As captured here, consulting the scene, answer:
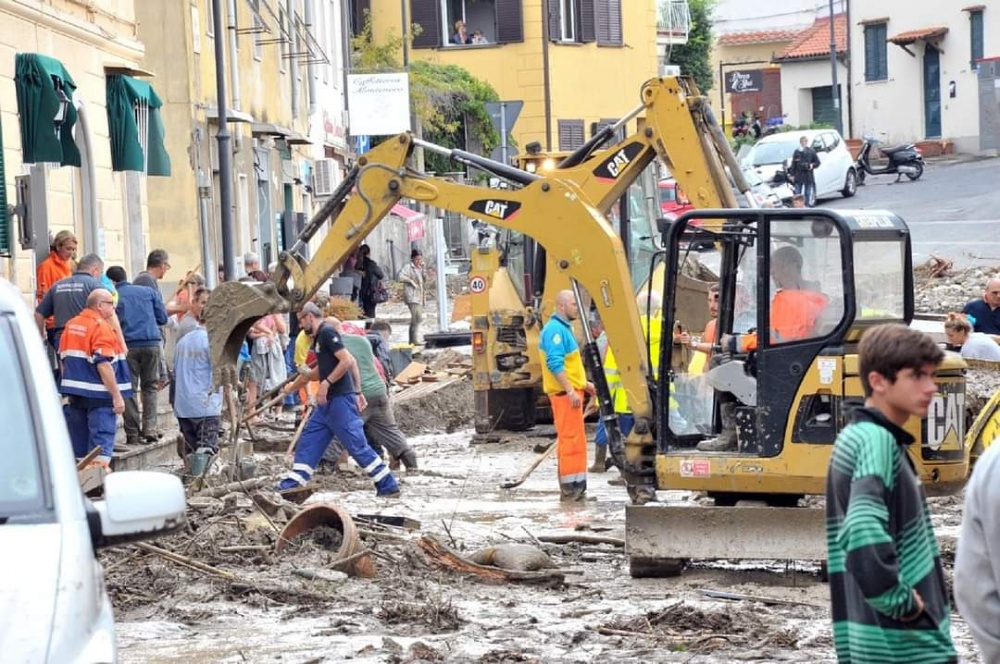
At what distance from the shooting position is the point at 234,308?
15.7m

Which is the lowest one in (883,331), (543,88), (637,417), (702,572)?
(702,572)

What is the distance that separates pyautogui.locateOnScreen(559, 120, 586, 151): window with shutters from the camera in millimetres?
51031

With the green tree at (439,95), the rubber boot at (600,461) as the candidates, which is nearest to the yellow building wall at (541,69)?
the green tree at (439,95)

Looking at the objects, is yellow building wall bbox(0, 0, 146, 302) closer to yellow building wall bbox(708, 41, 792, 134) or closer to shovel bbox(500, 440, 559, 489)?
shovel bbox(500, 440, 559, 489)

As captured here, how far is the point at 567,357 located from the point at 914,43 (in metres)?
47.1

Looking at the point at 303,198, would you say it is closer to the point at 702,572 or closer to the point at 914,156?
the point at 914,156

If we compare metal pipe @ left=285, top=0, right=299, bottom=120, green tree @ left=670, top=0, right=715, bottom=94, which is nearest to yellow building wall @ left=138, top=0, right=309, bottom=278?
metal pipe @ left=285, top=0, right=299, bottom=120

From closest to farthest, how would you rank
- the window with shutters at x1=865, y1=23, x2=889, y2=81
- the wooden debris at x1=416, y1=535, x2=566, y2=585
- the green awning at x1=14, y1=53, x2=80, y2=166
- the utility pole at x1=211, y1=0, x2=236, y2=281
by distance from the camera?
the wooden debris at x1=416, y1=535, x2=566, y2=585
the green awning at x1=14, y1=53, x2=80, y2=166
the utility pole at x1=211, y1=0, x2=236, y2=281
the window with shutters at x1=865, y1=23, x2=889, y2=81

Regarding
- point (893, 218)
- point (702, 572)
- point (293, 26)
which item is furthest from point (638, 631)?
point (293, 26)

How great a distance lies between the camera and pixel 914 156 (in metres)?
46.9

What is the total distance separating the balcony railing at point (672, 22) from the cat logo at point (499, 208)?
4248cm

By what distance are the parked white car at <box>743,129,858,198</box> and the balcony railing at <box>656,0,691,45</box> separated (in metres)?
13.1

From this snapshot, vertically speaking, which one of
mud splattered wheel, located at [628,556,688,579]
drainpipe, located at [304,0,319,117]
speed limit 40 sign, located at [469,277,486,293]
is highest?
drainpipe, located at [304,0,319,117]

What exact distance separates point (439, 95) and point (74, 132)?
87.8 ft
